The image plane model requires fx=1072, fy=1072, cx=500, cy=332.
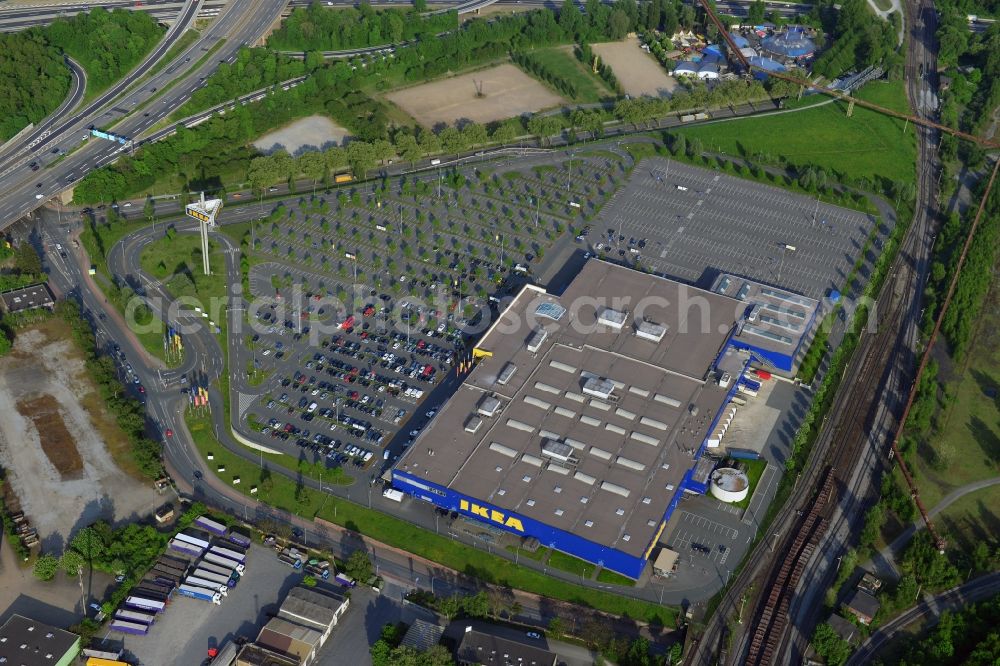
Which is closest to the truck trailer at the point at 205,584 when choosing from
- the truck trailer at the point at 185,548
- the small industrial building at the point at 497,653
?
the truck trailer at the point at 185,548

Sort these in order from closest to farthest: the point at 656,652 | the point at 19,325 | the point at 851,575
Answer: the point at 656,652 < the point at 851,575 < the point at 19,325

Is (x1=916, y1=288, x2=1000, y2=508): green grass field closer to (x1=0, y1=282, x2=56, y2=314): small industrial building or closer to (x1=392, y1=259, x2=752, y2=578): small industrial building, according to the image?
(x1=392, y1=259, x2=752, y2=578): small industrial building

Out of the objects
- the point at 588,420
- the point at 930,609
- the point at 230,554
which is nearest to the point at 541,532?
the point at 588,420

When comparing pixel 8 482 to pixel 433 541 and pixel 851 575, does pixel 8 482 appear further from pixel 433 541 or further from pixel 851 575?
pixel 851 575

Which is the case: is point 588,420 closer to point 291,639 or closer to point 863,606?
point 863,606

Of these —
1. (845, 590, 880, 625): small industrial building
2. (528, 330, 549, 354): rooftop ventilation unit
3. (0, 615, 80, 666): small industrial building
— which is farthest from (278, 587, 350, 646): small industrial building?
(845, 590, 880, 625): small industrial building

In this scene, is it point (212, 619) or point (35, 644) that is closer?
point (35, 644)

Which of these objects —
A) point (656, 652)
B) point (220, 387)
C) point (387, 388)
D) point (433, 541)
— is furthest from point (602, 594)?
point (220, 387)
